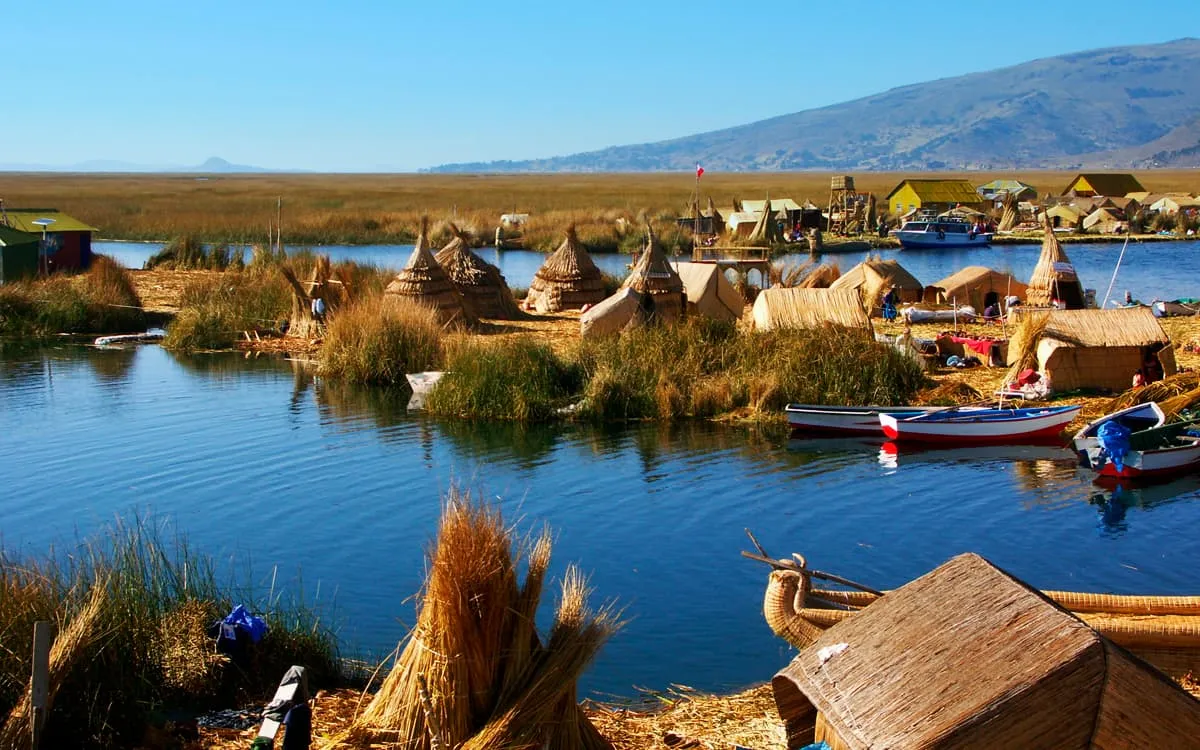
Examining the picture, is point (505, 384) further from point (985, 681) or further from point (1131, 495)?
point (985, 681)

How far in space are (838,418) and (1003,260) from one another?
32434 mm

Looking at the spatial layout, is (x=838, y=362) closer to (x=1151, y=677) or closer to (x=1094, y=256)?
(x=1151, y=677)

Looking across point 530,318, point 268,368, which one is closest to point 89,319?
point 268,368

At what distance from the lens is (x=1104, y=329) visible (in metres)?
18.5

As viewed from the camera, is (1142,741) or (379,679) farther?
(379,679)

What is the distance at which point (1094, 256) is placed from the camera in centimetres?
4791

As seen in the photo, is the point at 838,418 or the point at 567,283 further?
the point at 567,283

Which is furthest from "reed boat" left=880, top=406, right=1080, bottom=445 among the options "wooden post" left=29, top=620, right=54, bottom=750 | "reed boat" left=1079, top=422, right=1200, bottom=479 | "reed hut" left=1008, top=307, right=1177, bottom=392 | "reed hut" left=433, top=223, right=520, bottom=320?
"wooden post" left=29, top=620, right=54, bottom=750

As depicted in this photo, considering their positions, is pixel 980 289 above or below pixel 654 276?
below

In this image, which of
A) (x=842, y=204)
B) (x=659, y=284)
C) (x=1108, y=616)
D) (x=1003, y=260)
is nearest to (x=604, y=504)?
(x=1108, y=616)

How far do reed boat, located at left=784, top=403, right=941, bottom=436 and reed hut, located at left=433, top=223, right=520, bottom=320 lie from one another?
29.6 feet

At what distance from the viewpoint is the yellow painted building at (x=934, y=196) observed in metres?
69.4

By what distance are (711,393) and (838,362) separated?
1.83m

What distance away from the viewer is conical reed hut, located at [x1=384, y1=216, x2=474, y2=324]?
22.8m
